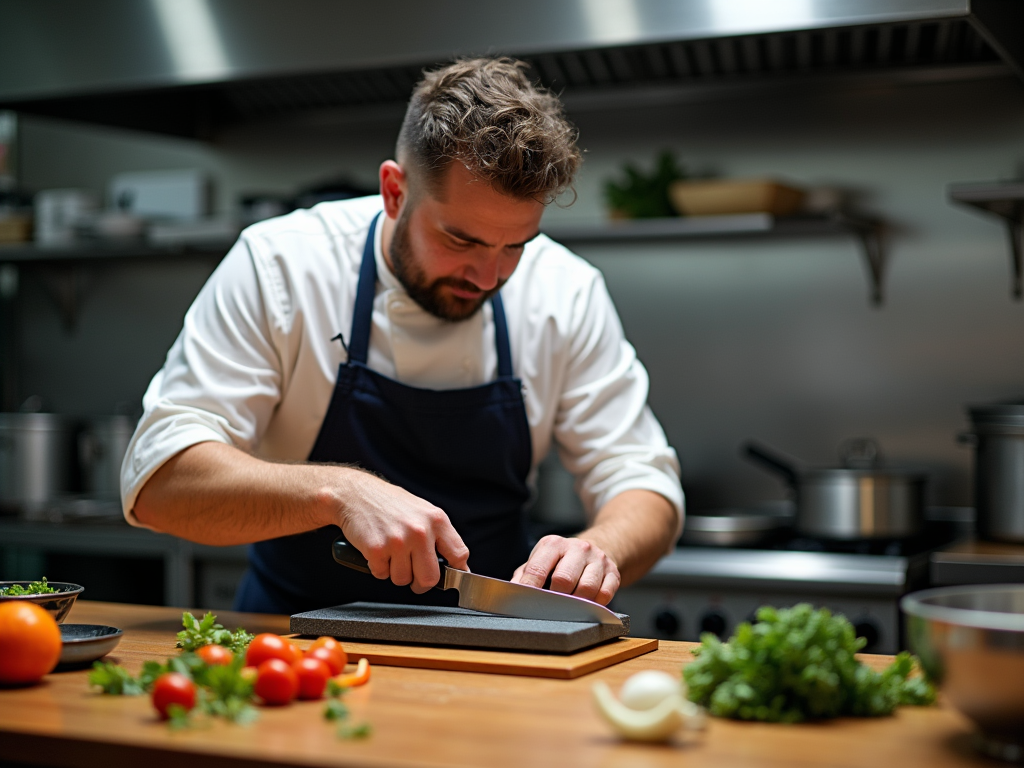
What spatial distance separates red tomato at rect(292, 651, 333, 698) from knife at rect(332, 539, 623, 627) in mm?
300

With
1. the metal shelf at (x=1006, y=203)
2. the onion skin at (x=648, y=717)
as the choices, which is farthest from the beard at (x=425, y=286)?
the metal shelf at (x=1006, y=203)

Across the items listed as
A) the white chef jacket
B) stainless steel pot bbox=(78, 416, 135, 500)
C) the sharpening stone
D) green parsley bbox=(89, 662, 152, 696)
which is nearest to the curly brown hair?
the white chef jacket

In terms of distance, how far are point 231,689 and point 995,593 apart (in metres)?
0.68

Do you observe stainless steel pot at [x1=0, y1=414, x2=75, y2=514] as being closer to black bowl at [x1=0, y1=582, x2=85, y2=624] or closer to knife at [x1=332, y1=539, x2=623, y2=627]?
black bowl at [x1=0, y1=582, x2=85, y2=624]

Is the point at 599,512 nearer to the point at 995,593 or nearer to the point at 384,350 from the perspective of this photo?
the point at 384,350

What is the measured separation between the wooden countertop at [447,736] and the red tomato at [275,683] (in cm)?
1

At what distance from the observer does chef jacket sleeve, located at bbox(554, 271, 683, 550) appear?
6.06ft

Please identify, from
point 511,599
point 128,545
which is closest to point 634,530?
point 511,599

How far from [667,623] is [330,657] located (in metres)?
1.33

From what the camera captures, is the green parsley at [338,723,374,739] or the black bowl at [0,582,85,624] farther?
the black bowl at [0,582,85,624]

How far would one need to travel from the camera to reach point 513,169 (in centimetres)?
154

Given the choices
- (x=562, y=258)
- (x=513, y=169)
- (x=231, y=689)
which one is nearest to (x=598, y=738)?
(x=231, y=689)

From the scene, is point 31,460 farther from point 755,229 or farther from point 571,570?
point 571,570

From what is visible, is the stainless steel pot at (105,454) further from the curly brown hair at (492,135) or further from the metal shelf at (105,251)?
the curly brown hair at (492,135)
